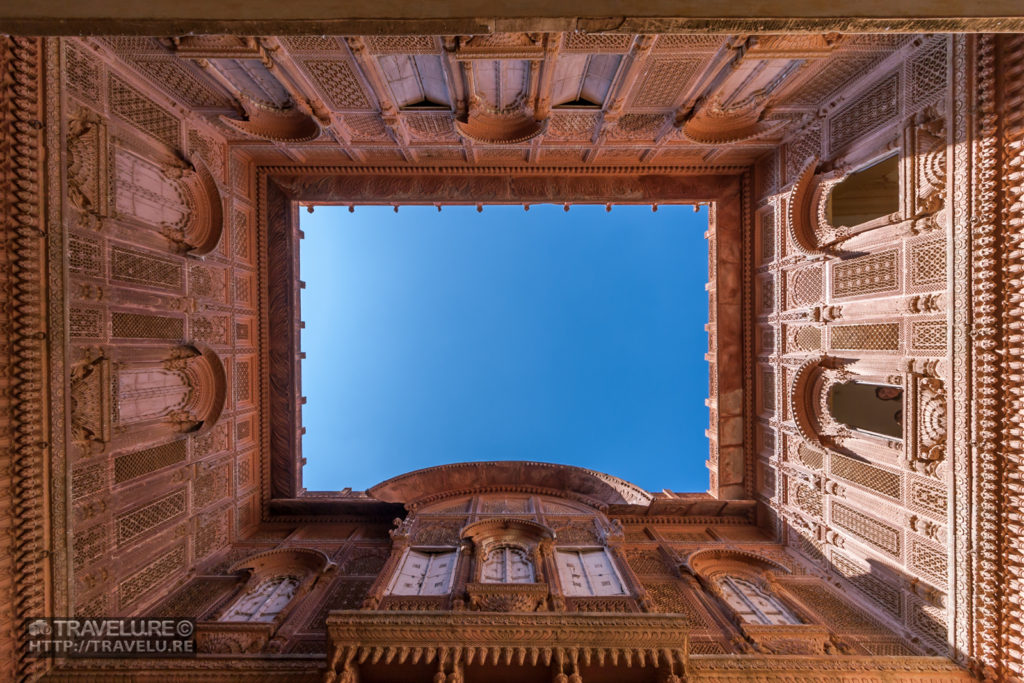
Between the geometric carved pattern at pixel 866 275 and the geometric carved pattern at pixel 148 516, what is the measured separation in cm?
1297

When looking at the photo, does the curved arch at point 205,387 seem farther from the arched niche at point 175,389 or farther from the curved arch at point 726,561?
the curved arch at point 726,561

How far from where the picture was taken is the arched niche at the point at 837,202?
8445 millimetres

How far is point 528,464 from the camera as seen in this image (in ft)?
35.5

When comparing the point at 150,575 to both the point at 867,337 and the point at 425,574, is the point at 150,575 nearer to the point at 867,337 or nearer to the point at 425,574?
the point at 425,574

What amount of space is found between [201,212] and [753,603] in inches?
531

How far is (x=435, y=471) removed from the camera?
10.9 meters

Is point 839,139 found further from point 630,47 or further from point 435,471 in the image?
point 435,471

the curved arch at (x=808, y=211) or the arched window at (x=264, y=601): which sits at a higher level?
the curved arch at (x=808, y=211)

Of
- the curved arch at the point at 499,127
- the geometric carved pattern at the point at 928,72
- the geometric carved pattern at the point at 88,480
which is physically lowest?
the geometric carved pattern at the point at 88,480

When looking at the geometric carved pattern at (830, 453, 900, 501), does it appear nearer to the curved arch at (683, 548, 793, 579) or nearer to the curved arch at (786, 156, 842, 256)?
the curved arch at (683, 548, 793, 579)

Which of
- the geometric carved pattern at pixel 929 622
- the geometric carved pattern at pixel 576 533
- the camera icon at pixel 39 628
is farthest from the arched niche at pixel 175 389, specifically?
the geometric carved pattern at pixel 929 622

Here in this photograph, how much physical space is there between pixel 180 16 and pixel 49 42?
5559mm

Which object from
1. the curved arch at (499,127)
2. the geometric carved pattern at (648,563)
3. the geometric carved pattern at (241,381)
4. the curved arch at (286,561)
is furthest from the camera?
the geometric carved pattern at (241,381)

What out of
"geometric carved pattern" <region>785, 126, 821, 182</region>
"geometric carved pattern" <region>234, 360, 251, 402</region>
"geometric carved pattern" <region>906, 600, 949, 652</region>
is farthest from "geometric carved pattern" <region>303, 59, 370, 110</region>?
"geometric carved pattern" <region>906, 600, 949, 652</region>
